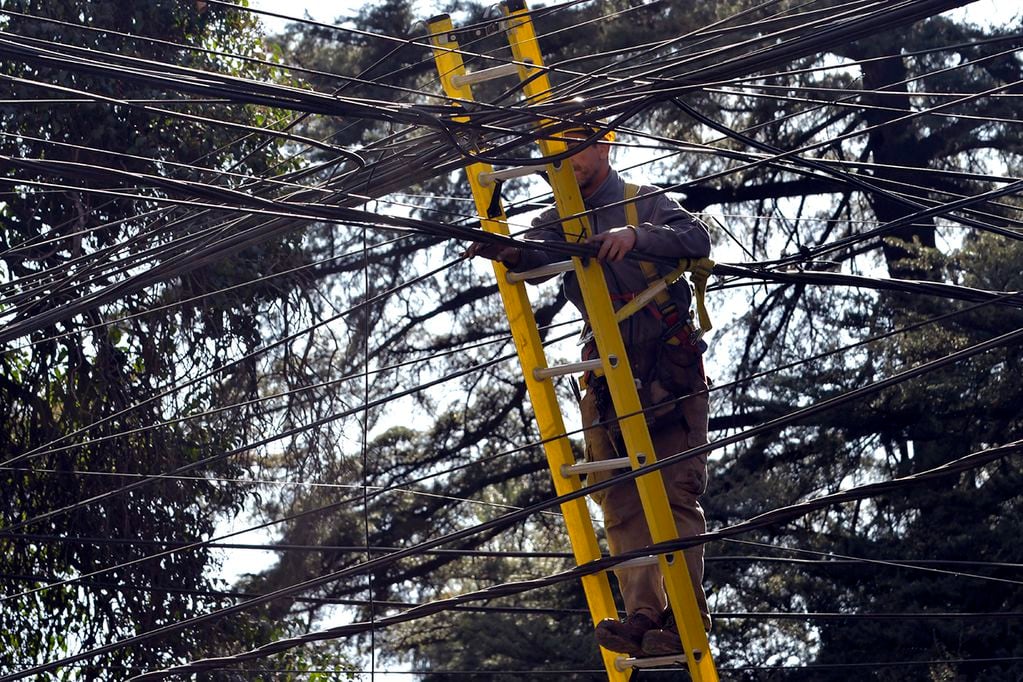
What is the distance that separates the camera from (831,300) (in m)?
11.0

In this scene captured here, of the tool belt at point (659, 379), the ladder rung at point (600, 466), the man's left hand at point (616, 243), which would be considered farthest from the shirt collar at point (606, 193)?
the ladder rung at point (600, 466)

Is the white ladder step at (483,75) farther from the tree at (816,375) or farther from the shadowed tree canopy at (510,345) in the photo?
the tree at (816,375)

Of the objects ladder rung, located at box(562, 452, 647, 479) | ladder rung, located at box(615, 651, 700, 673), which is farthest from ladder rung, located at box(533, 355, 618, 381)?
ladder rung, located at box(615, 651, 700, 673)

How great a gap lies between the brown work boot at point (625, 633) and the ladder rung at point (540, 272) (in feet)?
3.73

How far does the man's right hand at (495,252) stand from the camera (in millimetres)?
4352

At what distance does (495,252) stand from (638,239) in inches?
18.1

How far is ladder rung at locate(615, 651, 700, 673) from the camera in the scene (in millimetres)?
4418

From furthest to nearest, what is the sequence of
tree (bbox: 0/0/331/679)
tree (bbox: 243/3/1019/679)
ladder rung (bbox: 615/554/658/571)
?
tree (bbox: 243/3/1019/679) → tree (bbox: 0/0/331/679) → ladder rung (bbox: 615/554/658/571)

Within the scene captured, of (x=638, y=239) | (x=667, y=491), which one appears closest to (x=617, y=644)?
(x=667, y=491)

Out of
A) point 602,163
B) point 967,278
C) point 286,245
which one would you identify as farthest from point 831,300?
point 602,163

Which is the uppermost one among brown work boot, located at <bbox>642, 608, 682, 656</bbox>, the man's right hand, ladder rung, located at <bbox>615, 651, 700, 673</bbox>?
the man's right hand

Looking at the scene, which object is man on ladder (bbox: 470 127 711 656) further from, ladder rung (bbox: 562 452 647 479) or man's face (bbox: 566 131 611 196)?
ladder rung (bbox: 562 452 647 479)

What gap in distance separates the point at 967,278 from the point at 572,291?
18.0ft

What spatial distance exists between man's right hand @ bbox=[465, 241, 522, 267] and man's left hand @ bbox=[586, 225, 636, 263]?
0.27m
